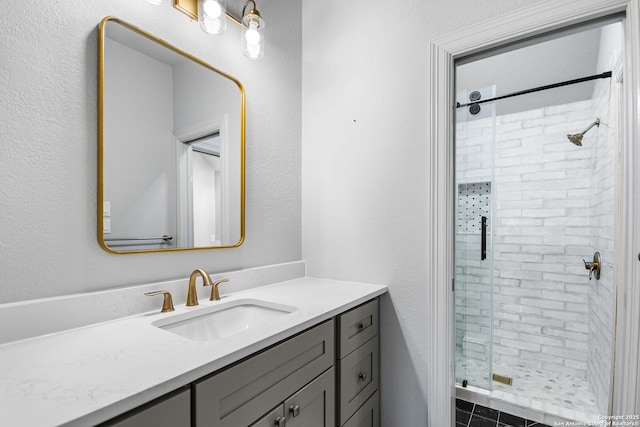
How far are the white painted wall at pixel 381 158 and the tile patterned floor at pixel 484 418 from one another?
20.8 inches

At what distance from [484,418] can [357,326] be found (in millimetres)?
1120

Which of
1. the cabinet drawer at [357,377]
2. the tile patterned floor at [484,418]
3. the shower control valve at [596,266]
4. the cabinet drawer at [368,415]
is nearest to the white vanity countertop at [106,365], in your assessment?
the cabinet drawer at [357,377]

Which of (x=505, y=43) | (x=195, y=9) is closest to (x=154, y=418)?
(x=195, y=9)

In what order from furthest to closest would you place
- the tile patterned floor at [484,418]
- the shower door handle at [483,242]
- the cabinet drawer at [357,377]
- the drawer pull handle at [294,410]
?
1. the shower door handle at [483,242]
2. the tile patterned floor at [484,418]
3. the cabinet drawer at [357,377]
4. the drawer pull handle at [294,410]

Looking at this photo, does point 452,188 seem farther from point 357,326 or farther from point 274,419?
point 274,419

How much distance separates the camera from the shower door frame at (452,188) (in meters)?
1.06

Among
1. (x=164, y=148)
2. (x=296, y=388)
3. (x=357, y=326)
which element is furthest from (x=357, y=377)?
(x=164, y=148)

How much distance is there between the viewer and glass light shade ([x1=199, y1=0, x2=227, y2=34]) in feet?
4.22

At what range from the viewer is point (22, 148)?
0.89m

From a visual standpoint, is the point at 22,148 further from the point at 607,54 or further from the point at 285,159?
the point at 607,54

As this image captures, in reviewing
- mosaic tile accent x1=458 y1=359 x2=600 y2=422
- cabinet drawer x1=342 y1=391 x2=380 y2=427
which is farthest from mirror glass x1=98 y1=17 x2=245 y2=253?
mosaic tile accent x1=458 y1=359 x2=600 y2=422

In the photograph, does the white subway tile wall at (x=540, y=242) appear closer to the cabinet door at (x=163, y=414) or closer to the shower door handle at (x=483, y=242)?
the shower door handle at (x=483, y=242)

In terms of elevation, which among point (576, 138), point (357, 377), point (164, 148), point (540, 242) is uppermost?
point (576, 138)

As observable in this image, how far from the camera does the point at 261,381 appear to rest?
0.87 m
